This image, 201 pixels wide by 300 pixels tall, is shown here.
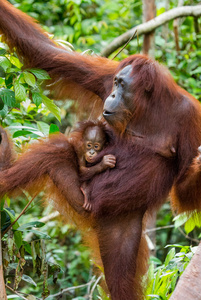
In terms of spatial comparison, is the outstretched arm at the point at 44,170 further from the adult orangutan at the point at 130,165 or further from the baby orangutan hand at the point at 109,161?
the baby orangutan hand at the point at 109,161

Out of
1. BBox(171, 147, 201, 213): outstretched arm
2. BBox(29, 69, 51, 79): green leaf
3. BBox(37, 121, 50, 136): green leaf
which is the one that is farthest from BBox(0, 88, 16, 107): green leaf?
BBox(171, 147, 201, 213): outstretched arm

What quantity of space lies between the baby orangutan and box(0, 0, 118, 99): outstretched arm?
33 cm

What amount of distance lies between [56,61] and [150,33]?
93.3 inches

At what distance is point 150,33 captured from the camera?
18.8 feet

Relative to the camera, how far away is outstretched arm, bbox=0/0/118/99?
3668 mm

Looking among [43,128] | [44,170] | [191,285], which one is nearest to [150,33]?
[43,128]

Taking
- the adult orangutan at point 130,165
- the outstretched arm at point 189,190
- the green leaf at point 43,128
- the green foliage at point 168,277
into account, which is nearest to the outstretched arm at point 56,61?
the adult orangutan at point 130,165

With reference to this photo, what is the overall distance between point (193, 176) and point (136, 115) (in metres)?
0.64

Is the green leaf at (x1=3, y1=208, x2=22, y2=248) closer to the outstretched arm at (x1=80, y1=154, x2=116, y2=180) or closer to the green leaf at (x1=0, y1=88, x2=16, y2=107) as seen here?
the outstretched arm at (x1=80, y1=154, x2=116, y2=180)

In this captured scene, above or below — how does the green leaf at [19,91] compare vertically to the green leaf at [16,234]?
above

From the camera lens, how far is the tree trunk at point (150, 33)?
18.8 ft

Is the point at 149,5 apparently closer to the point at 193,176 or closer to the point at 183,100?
the point at 183,100

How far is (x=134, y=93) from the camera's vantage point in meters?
3.39

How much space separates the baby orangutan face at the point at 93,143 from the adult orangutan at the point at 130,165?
0.09 metres
